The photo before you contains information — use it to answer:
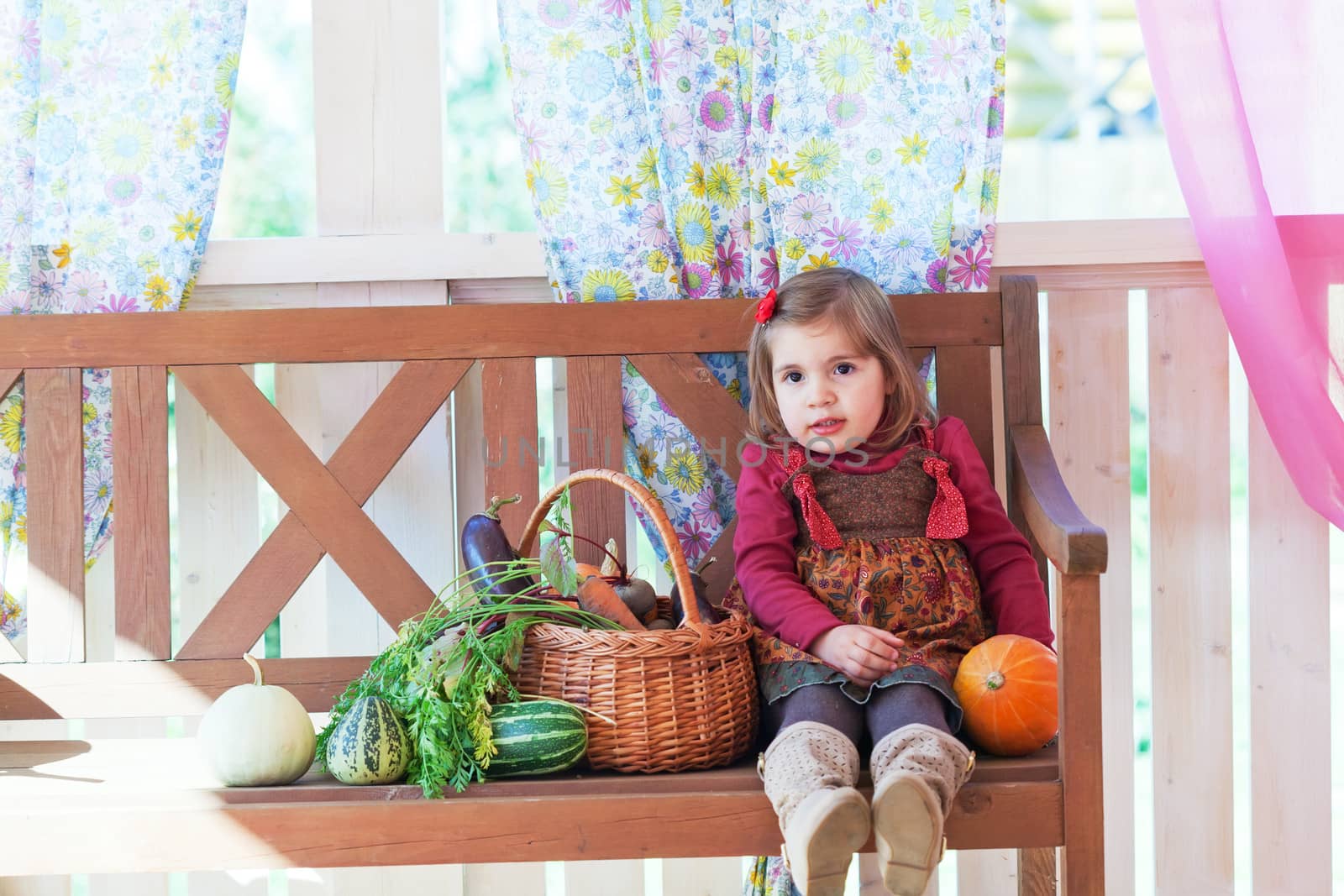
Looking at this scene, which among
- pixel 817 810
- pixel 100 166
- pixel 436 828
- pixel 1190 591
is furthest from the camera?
pixel 1190 591

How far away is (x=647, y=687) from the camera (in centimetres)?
140

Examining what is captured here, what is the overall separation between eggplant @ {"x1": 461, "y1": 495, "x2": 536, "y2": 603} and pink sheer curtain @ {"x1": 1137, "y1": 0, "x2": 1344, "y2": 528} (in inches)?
49.3

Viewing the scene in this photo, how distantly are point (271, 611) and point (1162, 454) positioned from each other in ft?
5.29

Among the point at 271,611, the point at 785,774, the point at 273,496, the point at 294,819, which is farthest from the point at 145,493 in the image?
the point at 785,774

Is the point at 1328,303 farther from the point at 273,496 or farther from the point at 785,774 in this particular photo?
the point at 273,496

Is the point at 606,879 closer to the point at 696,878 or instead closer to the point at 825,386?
the point at 696,878

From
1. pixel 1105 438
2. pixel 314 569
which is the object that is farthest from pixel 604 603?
pixel 1105 438

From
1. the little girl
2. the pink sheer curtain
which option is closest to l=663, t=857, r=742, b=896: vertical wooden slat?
the little girl

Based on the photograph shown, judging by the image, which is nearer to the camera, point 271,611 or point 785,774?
point 785,774

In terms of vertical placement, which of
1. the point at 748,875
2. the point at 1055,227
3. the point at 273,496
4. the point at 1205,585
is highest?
the point at 1055,227

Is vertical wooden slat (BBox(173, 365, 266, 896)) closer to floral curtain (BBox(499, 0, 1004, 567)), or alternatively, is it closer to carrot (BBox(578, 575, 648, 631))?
floral curtain (BBox(499, 0, 1004, 567))

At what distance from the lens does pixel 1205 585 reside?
2008mm

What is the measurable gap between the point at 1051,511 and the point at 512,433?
0.88 metres

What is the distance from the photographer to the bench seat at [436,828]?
4.35ft
